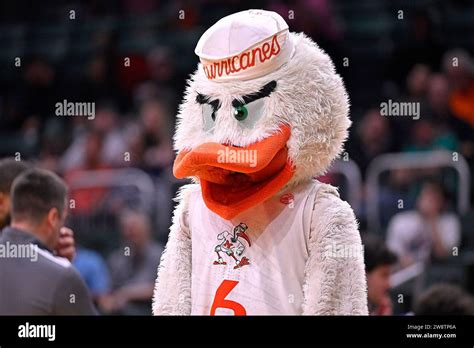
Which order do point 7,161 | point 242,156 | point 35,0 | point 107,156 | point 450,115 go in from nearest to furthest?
point 242,156
point 7,161
point 450,115
point 107,156
point 35,0

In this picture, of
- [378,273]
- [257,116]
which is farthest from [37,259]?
[378,273]

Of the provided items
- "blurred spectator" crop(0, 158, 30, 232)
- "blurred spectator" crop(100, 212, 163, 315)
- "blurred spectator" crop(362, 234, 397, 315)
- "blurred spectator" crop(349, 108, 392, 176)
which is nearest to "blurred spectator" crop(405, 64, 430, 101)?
"blurred spectator" crop(349, 108, 392, 176)

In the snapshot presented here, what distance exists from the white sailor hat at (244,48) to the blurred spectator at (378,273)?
2.26ft

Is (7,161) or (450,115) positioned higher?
(450,115)

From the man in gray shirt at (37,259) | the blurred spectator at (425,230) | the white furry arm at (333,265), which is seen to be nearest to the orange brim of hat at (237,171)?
the white furry arm at (333,265)

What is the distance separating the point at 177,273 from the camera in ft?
7.86

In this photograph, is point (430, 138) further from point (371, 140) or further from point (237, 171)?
point (237, 171)

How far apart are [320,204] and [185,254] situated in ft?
0.96

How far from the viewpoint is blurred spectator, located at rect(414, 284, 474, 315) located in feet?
8.81

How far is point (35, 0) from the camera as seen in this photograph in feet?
16.9

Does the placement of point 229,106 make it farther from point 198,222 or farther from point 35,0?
point 35,0

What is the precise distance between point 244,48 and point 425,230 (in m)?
1.89

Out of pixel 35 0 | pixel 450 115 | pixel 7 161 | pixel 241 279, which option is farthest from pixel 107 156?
pixel 241 279

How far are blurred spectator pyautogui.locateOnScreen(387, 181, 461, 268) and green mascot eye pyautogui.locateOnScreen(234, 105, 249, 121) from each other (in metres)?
1.73
